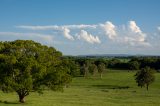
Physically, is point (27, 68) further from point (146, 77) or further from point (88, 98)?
point (146, 77)

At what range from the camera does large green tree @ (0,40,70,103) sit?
5431cm

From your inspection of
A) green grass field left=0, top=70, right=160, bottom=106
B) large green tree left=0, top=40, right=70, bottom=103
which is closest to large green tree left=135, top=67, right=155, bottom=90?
green grass field left=0, top=70, right=160, bottom=106

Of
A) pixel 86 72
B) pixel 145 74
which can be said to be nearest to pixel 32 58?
pixel 145 74

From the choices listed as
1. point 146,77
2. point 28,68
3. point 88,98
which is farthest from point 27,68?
point 146,77

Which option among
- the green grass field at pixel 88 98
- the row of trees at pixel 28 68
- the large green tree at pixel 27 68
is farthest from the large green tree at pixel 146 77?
the large green tree at pixel 27 68

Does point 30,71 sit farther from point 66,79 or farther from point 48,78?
point 66,79

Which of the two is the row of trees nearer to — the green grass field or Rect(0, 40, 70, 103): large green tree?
Rect(0, 40, 70, 103): large green tree

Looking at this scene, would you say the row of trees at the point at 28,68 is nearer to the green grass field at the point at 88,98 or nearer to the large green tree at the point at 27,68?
the large green tree at the point at 27,68

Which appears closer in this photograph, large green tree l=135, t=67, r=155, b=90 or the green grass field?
the green grass field

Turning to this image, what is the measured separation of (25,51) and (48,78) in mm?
5516

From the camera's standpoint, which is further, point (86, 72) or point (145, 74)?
point (86, 72)

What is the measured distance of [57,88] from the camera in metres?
58.9

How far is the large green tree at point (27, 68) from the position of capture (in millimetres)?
54312

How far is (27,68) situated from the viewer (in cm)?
5444
